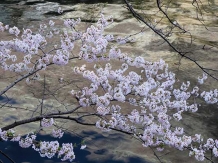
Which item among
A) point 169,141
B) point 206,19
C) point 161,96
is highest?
point 161,96

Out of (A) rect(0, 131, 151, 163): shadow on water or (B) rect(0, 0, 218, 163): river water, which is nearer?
(A) rect(0, 131, 151, 163): shadow on water

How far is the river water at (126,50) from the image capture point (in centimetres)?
525

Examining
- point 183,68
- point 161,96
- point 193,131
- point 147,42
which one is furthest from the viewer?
point 147,42

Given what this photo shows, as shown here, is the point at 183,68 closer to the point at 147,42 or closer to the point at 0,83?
the point at 147,42

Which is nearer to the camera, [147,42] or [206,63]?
[206,63]

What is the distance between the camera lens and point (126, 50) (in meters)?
8.88

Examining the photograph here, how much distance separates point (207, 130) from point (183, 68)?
242 centimetres

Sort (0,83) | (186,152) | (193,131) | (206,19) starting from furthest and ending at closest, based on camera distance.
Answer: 1. (206,19)
2. (0,83)
3. (193,131)
4. (186,152)

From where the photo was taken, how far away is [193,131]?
580 centimetres

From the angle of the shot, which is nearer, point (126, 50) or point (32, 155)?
point (32, 155)

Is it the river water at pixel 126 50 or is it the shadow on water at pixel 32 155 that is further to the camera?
the river water at pixel 126 50

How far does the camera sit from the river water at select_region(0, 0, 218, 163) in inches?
207

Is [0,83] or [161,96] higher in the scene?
[161,96]

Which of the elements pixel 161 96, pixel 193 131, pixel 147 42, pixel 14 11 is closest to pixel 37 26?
pixel 14 11
